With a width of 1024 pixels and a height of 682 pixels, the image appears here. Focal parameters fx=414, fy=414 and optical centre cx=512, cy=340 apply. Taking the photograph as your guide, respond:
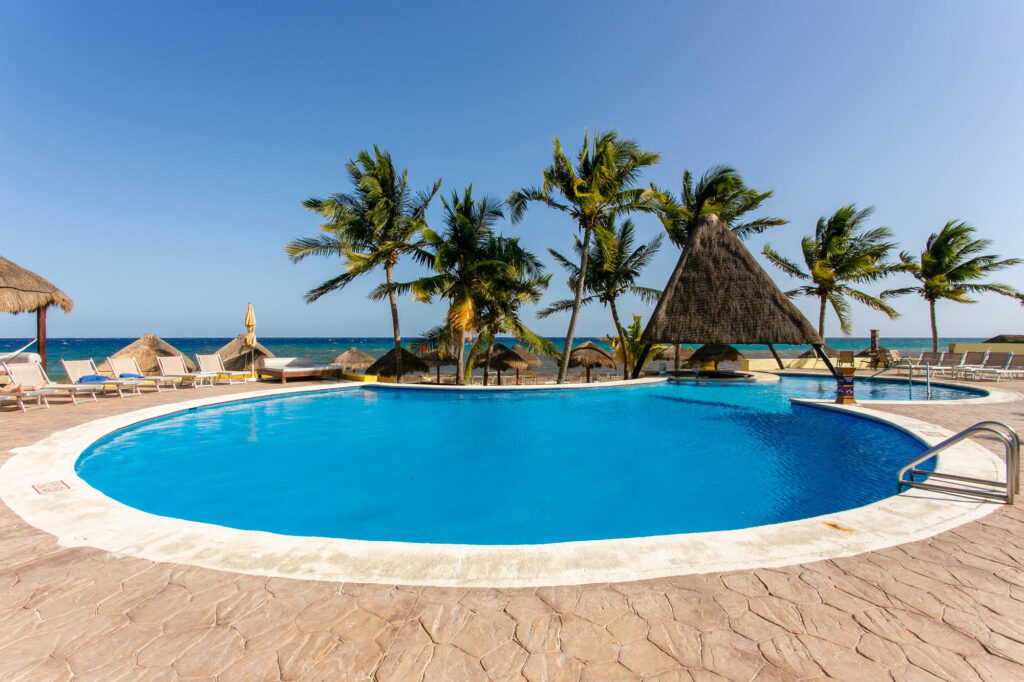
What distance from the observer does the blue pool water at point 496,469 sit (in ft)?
→ 14.4

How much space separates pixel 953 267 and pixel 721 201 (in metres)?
15.0

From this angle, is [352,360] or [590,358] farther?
[590,358]

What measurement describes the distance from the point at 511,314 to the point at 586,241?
3684 millimetres

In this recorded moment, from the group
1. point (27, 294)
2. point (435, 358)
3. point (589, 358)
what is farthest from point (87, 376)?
point (589, 358)

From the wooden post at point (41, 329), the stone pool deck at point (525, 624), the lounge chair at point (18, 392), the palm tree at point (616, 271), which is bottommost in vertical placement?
the stone pool deck at point (525, 624)

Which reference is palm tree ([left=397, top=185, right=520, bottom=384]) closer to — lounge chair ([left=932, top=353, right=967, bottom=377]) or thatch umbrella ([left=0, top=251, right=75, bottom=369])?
thatch umbrella ([left=0, top=251, right=75, bottom=369])

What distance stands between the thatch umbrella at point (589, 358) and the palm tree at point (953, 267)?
14.8 m

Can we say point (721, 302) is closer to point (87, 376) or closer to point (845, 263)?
point (845, 263)

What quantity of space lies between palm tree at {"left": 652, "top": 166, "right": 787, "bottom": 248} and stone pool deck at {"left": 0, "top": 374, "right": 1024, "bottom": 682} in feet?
49.3

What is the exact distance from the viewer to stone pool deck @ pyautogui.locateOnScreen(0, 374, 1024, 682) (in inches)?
67.6

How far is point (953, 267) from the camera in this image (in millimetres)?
21438

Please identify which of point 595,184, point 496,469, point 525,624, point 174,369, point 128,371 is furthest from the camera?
point 595,184

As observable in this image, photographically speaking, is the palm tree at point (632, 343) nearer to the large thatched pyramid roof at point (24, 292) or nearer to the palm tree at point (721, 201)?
the palm tree at point (721, 201)

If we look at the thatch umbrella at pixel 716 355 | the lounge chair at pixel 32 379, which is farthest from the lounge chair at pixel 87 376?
the thatch umbrella at pixel 716 355
